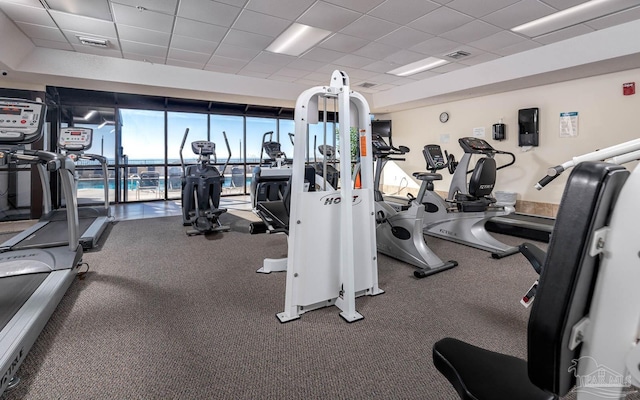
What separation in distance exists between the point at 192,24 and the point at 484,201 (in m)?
4.33

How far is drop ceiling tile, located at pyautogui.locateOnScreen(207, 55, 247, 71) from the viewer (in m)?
5.88

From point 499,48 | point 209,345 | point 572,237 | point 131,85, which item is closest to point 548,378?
point 572,237

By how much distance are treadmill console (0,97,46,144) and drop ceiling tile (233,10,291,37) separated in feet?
8.17

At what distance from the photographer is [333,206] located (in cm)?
240

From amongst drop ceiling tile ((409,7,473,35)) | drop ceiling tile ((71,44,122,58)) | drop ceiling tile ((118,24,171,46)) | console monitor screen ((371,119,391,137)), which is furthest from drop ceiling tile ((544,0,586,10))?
drop ceiling tile ((71,44,122,58))

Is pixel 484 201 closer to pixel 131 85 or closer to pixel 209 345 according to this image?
pixel 209 345

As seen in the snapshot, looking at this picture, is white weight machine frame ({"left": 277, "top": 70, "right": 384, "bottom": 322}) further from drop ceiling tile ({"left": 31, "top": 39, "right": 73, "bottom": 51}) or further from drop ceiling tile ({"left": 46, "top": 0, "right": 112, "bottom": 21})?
drop ceiling tile ({"left": 31, "top": 39, "right": 73, "bottom": 51})

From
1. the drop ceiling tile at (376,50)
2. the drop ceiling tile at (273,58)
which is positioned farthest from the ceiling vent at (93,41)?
the drop ceiling tile at (376,50)

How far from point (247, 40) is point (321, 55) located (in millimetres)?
1286

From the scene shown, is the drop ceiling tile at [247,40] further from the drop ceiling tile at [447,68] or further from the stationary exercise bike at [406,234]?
the drop ceiling tile at [447,68]

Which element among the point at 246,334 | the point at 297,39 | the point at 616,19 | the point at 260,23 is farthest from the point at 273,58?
the point at 246,334

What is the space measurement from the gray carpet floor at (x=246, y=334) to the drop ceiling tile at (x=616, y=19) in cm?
330

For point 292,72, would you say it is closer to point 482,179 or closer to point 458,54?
point 458,54

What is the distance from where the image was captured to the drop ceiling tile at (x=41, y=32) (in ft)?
14.6
